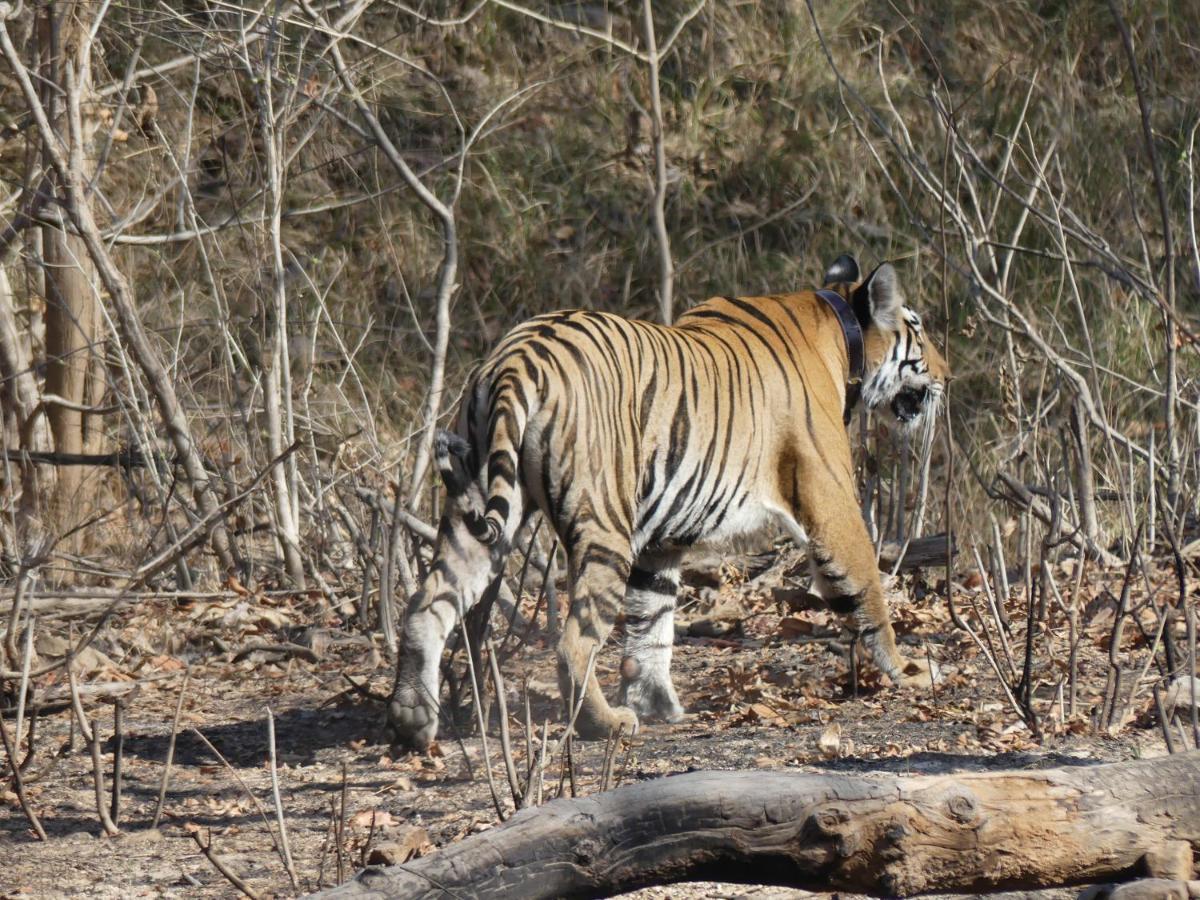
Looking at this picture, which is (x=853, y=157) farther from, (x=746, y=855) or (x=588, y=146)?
(x=746, y=855)

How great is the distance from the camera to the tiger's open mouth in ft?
23.4

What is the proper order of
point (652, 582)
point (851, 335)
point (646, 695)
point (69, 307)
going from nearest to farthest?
point (646, 695)
point (652, 582)
point (851, 335)
point (69, 307)

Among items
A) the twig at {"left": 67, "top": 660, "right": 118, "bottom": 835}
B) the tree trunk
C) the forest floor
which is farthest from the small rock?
the tree trunk

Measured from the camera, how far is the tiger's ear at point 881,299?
683cm

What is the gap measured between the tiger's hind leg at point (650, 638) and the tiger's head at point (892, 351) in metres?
1.36

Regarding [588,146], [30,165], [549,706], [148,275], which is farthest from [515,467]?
[588,146]

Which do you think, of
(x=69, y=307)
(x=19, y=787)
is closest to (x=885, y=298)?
(x=19, y=787)

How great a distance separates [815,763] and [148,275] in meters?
9.39

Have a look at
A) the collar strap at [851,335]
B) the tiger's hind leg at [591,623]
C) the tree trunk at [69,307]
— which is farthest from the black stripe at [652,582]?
the tree trunk at [69,307]

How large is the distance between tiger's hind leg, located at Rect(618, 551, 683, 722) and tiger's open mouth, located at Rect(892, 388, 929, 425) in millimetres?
1473

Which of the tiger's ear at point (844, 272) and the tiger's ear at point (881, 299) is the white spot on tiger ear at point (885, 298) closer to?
the tiger's ear at point (881, 299)

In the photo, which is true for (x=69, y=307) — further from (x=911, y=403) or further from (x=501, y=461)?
(x=911, y=403)

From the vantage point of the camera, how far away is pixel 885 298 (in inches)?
270

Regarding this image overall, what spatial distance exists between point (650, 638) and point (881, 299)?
1.88 metres
